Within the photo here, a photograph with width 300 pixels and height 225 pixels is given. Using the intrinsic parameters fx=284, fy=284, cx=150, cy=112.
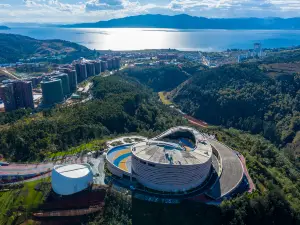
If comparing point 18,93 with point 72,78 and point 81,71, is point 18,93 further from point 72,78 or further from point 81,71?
point 81,71

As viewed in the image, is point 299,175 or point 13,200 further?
point 299,175

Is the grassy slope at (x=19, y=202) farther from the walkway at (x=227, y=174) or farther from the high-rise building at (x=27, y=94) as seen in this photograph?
the high-rise building at (x=27, y=94)

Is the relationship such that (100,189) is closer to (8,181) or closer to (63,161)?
(63,161)

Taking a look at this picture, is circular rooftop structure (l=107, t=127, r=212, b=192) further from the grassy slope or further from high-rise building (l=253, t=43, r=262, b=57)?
high-rise building (l=253, t=43, r=262, b=57)

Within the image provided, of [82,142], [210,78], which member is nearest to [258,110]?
[210,78]

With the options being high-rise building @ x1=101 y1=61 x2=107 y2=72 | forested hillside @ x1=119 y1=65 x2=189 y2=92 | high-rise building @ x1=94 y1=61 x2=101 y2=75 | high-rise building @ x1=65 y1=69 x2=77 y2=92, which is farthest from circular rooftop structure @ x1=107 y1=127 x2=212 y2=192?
high-rise building @ x1=101 y1=61 x2=107 y2=72

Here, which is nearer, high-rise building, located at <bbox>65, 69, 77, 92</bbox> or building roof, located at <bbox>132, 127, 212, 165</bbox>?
building roof, located at <bbox>132, 127, 212, 165</bbox>
